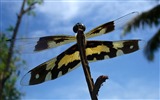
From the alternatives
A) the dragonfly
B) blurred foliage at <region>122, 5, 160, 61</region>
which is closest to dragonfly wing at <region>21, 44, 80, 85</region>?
the dragonfly

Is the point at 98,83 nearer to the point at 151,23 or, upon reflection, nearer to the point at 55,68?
the point at 55,68

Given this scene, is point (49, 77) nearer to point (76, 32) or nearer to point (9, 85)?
point (76, 32)

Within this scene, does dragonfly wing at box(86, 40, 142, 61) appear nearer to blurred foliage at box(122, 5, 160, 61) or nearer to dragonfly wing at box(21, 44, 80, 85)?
dragonfly wing at box(21, 44, 80, 85)

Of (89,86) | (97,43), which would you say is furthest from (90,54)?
(89,86)

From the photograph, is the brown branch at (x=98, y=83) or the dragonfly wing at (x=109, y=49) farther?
the dragonfly wing at (x=109, y=49)

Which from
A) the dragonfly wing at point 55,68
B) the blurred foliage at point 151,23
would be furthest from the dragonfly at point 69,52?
the blurred foliage at point 151,23

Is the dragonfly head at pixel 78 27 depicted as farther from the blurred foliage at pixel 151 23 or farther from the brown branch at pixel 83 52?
the blurred foliage at pixel 151 23

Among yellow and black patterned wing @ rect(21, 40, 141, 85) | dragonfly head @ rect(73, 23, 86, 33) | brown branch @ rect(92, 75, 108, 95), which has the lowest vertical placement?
brown branch @ rect(92, 75, 108, 95)

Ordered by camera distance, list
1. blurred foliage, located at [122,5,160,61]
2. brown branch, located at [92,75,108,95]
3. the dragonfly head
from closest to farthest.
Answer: brown branch, located at [92,75,108,95], the dragonfly head, blurred foliage, located at [122,5,160,61]
